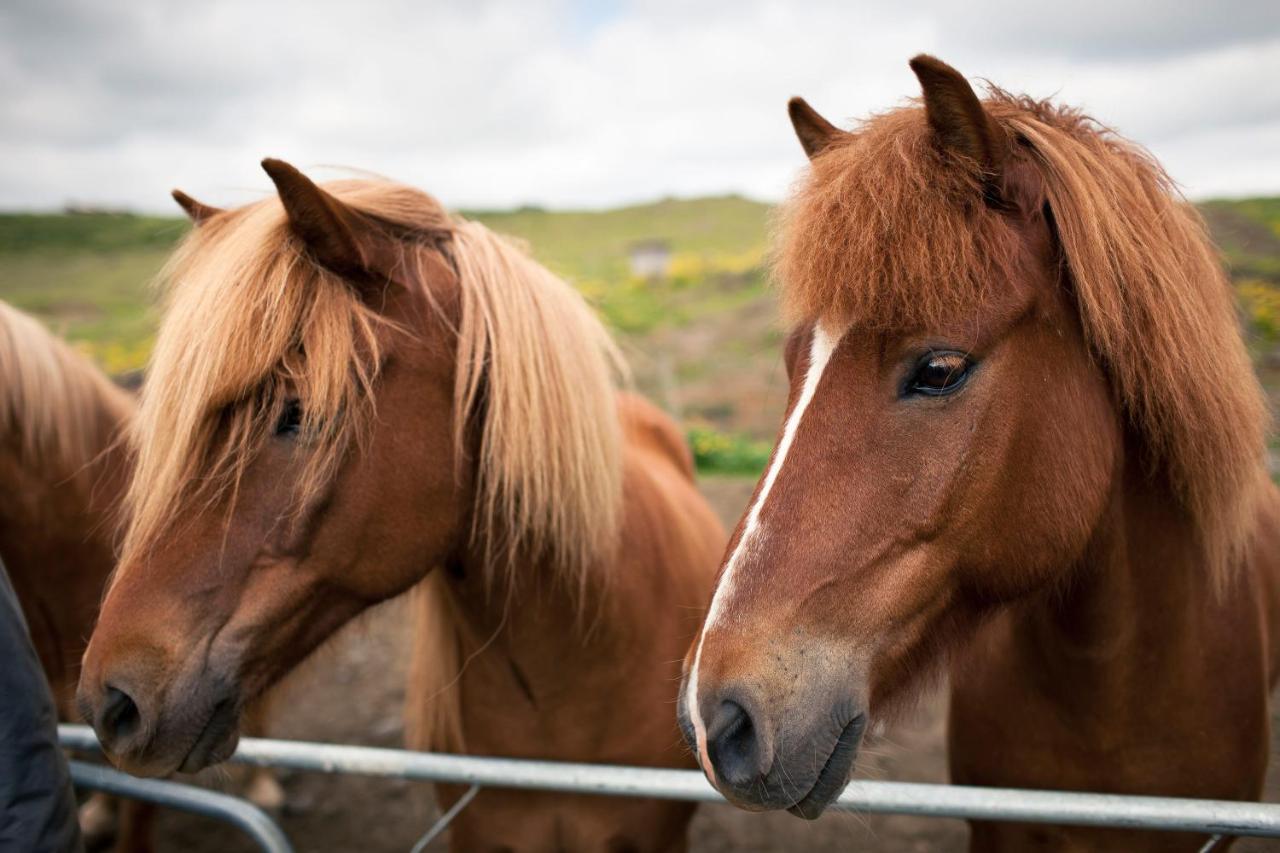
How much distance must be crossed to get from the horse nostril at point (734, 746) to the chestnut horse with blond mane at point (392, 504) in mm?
862

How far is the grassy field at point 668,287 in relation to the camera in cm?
1034

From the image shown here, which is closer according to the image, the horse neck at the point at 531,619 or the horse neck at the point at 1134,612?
the horse neck at the point at 1134,612

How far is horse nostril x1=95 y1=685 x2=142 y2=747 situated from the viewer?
5.05 feet

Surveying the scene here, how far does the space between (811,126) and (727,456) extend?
7961 millimetres

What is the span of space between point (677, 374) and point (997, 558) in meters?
14.0

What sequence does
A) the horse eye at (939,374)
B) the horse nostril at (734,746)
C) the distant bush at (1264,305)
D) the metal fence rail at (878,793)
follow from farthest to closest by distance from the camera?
the distant bush at (1264,305) → the metal fence rail at (878,793) → the horse eye at (939,374) → the horse nostril at (734,746)

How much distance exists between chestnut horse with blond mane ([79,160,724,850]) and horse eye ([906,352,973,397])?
0.97 m

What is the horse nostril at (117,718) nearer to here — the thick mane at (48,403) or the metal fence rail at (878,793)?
the metal fence rail at (878,793)

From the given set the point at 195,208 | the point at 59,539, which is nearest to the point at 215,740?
the point at 195,208

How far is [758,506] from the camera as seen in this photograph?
1323 millimetres

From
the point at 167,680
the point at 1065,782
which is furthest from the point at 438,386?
the point at 1065,782

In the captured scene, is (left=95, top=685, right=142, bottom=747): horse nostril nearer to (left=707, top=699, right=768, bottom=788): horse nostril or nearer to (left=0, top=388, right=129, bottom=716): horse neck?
(left=707, top=699, right=768, bottom=788): horse nostril

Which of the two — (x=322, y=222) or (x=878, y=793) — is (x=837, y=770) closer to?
(x=878, y=793)

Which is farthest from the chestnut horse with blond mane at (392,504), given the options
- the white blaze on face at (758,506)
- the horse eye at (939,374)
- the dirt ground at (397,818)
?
the dirt ground at (397,818)
